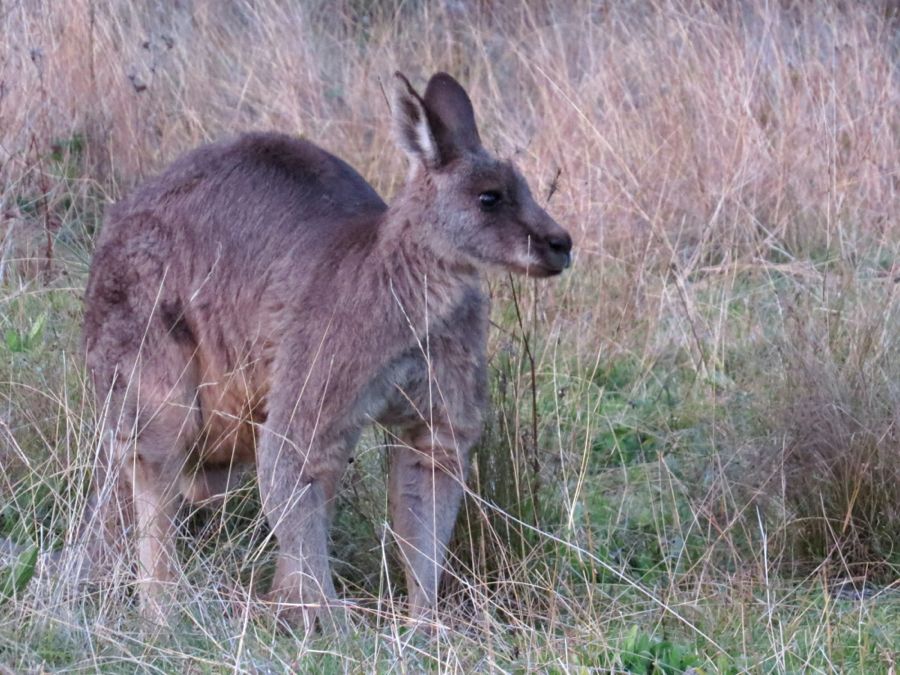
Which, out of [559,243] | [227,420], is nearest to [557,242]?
[559,243]

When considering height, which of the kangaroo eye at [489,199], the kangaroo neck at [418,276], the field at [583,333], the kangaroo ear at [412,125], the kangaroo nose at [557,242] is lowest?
the field at [583,333]

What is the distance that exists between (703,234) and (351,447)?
3235mm

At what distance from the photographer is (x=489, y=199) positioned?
4.54m

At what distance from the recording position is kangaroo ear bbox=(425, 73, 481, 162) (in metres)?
4.58

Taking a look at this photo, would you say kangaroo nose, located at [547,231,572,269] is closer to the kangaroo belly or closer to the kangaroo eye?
the kangaroo eye

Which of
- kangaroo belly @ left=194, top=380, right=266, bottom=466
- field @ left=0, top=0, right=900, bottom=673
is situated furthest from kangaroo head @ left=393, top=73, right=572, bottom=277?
kangaroo belly @ left=194, top=380, right=266, bottom=466

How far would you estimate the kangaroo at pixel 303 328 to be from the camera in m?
4.45

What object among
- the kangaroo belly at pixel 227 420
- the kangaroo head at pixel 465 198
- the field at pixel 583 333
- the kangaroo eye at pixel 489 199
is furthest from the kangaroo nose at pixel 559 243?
the kangaroo belly at pixel 227 420

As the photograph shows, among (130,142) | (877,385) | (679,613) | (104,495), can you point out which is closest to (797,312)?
(877,385)

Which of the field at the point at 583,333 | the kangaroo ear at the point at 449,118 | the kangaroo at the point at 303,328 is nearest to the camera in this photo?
the field at the point at 583,333

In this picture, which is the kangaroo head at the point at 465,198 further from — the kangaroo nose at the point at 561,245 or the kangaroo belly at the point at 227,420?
the kangaroo belly at the point at 227,420

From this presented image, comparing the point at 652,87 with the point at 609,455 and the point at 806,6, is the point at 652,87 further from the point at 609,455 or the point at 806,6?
the point at 609,455

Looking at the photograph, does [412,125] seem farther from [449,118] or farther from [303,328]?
[303,328]

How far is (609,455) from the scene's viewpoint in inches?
228
